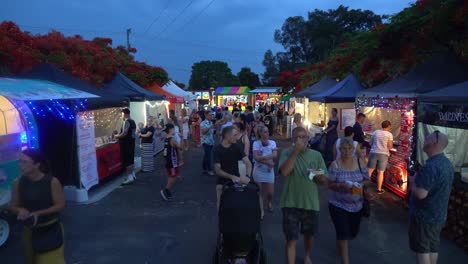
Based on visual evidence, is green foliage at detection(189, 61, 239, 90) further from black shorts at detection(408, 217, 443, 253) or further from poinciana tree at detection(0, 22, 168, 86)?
black shorts at detection(408, 217, 443, 253)

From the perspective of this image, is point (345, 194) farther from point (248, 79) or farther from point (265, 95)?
point (248, 79)

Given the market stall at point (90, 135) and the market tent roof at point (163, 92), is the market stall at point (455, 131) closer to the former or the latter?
the market stall at point (90, 135)

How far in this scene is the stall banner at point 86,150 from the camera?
805cm

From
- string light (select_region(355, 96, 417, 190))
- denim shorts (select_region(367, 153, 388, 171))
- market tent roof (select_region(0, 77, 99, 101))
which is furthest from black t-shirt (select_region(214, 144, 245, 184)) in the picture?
denim shorts (select_region(367, 153, 388, 171))

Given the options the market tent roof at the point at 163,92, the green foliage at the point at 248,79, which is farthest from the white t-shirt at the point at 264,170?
the green foliage at the point at 248,79

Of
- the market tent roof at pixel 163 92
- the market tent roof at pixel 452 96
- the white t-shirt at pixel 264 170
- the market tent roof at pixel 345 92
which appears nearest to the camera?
the market tent roof at pixel 452 96

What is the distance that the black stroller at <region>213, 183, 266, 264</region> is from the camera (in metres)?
4.00

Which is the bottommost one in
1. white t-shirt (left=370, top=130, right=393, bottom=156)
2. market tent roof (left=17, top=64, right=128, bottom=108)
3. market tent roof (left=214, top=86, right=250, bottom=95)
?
white t-shirt (left=370, top=130, right=393, bottom=156)

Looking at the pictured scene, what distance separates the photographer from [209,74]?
86188mm

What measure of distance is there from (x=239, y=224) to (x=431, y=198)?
1924 mm

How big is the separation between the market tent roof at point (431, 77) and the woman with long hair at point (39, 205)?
22.7 ft

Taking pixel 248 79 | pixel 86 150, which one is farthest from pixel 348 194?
pixel 248 79

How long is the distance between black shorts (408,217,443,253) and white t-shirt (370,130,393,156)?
4453mm

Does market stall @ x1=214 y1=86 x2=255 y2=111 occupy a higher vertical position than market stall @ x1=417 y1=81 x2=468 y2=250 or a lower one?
higher
